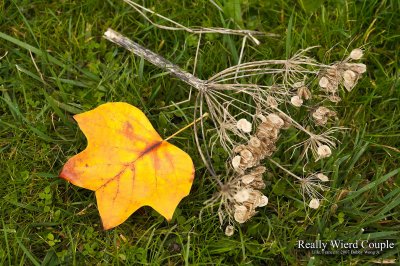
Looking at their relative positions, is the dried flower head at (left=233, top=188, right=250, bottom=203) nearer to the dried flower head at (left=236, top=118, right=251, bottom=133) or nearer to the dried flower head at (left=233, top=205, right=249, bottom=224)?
the dried flower head at (left=233, top=205, right=249, bottom=224)

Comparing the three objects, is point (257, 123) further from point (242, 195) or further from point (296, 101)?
point (242, 195)

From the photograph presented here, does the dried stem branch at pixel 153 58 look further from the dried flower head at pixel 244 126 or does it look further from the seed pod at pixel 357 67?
the seed pod at pixel 357 67

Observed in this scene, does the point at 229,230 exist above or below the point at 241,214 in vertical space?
below

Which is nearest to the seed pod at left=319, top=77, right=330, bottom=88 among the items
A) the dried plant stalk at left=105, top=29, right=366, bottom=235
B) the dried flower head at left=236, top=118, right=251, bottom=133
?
the dried plant stalk at left=105, top=29, right=366, bottom=235

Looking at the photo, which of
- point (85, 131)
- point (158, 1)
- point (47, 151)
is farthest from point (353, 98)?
point (47, 151)

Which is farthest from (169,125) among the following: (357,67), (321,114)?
(357,67)

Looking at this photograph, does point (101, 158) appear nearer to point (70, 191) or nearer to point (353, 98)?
point (70, 191)

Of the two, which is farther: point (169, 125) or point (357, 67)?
point (169, 125)

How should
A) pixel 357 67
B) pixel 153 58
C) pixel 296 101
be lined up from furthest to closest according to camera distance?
pixel 153 58, pixel 296 101, pixel 357 67
